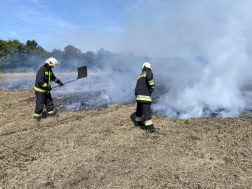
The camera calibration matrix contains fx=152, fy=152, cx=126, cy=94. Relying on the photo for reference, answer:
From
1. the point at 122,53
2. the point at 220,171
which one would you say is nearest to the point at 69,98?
the point at 220,171

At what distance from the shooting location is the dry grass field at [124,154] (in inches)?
88.0

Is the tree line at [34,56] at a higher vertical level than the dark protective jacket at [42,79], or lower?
higher

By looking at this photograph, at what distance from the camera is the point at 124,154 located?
9.51 feet

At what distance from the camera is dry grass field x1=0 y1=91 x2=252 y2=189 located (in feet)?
7.33

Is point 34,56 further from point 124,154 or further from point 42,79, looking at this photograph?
point 124,154

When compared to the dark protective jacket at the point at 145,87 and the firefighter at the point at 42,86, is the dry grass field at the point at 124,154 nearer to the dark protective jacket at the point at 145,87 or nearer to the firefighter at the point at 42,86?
the firefighter at the point at 42,86

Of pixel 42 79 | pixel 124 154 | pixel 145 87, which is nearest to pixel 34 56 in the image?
pixel 42 79

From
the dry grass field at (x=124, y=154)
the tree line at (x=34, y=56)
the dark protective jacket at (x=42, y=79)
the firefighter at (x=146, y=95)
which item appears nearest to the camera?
the dry grass field at (x=124, y=154)

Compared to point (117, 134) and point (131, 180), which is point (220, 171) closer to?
point (131, 180)

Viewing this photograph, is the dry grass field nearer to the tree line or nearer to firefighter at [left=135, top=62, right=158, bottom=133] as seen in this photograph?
firefighter at [left=135, top=62, right=158, bottom=133]

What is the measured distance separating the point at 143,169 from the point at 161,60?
2028 centimetres

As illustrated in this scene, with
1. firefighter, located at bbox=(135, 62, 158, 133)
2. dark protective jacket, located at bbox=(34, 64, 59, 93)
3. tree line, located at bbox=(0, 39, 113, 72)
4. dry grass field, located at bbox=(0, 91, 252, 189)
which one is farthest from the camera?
tree line, located at bbox=(0, 39, 113, 72)

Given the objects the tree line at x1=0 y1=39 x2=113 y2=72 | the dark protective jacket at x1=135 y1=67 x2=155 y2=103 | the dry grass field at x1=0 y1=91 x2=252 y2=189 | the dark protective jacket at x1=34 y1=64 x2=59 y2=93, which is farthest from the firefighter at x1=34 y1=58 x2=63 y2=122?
the tree line at x1=0 y1=39 x2=113 y2=72

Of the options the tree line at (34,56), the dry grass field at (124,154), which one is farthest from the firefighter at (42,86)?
the tree line at (34,56)
